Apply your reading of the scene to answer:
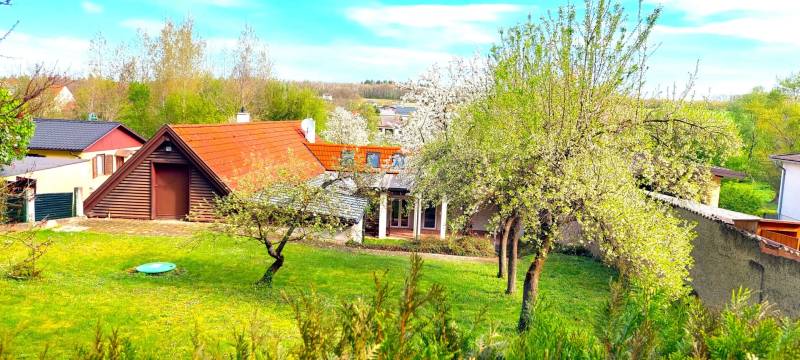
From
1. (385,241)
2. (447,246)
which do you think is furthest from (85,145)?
(447,246)

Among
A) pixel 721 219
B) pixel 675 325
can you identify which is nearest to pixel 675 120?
pixel 721 219

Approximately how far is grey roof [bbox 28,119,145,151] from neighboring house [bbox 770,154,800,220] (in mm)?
36301

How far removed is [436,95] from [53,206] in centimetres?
1981

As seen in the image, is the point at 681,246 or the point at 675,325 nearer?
the point at 675,325

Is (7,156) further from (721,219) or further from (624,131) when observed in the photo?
(721,219)

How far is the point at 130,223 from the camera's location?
21312mm

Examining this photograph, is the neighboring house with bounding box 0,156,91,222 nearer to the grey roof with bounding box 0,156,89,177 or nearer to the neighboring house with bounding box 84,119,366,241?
the grey roof with bounding box 0,156,89,177

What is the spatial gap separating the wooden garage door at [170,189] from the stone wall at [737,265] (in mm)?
18740

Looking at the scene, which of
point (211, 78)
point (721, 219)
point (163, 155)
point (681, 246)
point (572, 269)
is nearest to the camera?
point (681, 246)

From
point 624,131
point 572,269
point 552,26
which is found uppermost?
point 552,26

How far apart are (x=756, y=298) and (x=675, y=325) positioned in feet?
33.9

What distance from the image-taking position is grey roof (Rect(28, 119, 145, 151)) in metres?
29.7

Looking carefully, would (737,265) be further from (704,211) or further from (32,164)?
(32,164)

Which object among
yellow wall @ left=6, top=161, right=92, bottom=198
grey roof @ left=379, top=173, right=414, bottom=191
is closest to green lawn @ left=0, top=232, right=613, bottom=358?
grey roof @ left=379, top=173, right=414, bottom=191
